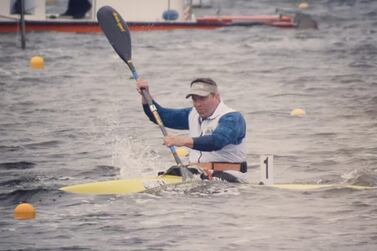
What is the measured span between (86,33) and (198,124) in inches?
799

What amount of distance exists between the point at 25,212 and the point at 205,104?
2195mm

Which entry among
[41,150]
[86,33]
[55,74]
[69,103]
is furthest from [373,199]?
[86,33]

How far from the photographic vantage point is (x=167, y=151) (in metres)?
19.2

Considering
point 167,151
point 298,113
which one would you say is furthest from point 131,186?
point 298,113

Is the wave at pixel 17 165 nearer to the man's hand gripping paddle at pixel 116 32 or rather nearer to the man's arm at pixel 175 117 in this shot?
the man's hand gripping paddle at pixel 116 32

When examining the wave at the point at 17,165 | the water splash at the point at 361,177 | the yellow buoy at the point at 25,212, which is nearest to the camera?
the yellow buoy at the point at 25,212

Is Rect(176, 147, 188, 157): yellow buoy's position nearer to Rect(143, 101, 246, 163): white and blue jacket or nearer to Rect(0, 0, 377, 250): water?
Rect(0, 0, 377, 250): water

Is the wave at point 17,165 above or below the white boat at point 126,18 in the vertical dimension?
below

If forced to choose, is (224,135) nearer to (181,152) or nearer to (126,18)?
(181,152)

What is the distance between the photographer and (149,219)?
14320 mm

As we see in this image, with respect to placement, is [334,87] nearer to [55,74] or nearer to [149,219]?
[55,74]

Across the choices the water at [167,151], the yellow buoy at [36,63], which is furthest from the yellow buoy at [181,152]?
the yellow buoy at [36,63]

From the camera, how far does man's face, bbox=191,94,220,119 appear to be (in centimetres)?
1472

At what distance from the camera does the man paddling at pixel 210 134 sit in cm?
1462
